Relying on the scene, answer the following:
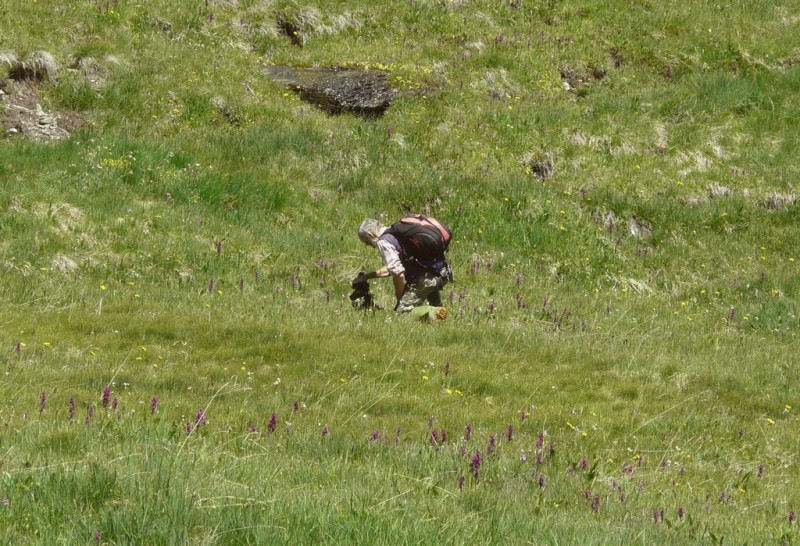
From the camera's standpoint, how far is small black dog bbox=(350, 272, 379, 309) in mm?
12094

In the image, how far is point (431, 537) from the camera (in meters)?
4.30

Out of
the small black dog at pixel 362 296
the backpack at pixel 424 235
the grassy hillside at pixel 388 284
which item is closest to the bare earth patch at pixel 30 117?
the grassy hillside at pixel 388 284

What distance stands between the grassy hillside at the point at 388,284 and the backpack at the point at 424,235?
1.06 m

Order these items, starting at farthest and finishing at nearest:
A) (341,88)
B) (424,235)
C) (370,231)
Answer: (341,88)
(370,231)
(424,235)

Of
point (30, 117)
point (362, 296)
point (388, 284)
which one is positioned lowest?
point (388, 284)

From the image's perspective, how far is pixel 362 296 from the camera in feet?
40.2

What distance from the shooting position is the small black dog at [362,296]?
12094mm

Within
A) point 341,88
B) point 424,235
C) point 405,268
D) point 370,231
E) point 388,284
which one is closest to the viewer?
point 424,235

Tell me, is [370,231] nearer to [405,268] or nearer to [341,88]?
[405,268]

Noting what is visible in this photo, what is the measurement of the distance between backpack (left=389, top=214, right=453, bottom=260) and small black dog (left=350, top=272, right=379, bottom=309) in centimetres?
86

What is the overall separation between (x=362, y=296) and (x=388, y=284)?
85.0 inches

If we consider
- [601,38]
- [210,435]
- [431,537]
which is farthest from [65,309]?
[601,38]

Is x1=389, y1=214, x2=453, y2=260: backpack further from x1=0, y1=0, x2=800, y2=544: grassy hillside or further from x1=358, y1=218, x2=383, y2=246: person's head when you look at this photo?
x1=0, y1=0, x2=800, y2=544: grassy hillside

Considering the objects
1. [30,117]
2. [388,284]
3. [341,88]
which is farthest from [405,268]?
[341,88]
